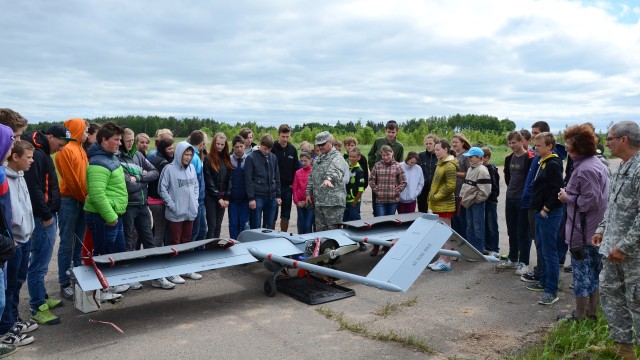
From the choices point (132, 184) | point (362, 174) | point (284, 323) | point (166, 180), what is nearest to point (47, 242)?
point (132, 184)

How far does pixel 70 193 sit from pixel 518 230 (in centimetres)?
618

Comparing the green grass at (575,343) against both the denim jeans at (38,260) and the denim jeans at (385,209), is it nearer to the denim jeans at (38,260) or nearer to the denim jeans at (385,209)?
the denim jeans at (385,209)

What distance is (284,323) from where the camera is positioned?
5125 millimetres

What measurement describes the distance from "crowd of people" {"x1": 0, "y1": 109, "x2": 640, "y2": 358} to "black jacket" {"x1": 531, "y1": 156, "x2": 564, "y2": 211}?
0.04 feet

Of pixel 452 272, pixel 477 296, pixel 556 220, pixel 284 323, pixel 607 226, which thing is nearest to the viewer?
pixel 607 226

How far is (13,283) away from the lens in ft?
15.3

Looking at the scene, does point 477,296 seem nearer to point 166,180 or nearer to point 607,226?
point 607,226

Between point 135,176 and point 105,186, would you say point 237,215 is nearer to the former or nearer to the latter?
point 135,176

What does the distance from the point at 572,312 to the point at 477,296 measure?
1137mm

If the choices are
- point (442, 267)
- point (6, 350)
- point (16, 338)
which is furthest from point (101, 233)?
point (442, 267)

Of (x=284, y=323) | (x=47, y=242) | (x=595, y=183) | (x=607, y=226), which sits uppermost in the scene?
(x=595, y=183)

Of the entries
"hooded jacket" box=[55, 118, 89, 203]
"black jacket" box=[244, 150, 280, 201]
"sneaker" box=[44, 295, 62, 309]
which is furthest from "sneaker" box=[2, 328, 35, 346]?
"black jacket" box=[244, 150, 280, 201]

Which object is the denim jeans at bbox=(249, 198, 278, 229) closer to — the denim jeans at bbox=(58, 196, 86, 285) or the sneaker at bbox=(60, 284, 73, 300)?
the denim jeans at bbox=(58, 196, 86, 285)

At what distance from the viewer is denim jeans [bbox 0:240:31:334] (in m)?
4.59
